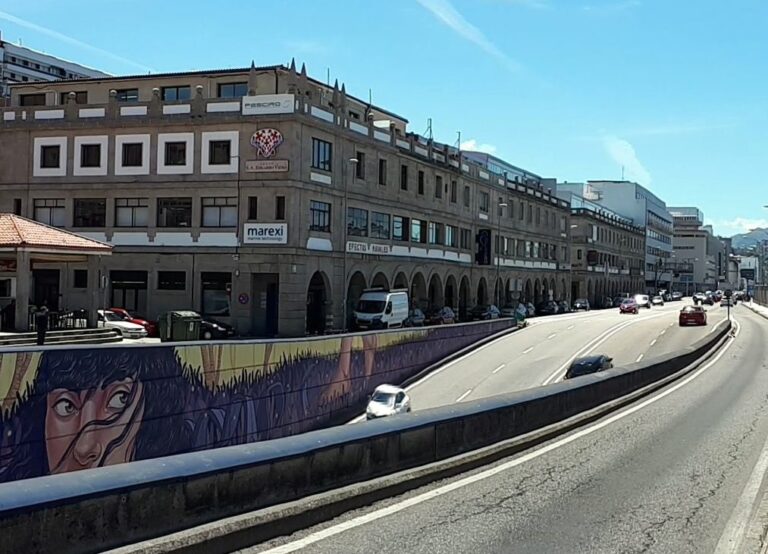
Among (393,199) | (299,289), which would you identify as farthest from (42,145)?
(393,199)

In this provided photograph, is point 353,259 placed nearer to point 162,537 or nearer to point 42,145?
point 42,145

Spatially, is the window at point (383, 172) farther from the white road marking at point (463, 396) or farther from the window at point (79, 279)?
the white road marking at point (463, 396)

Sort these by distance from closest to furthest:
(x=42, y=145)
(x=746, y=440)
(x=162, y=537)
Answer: (x=162, y=537), (x=746, y=440), (x=42, y=145)

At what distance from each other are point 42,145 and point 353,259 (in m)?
20.2

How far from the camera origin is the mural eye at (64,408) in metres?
14.8

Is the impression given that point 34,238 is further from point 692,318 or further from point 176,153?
point 692,318

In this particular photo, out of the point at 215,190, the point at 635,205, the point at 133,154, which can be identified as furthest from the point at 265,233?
the point at 635,205

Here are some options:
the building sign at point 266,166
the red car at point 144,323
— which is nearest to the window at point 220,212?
the building sign at point 266,166

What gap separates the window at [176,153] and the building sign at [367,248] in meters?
11.1

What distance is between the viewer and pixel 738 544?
24.8 ft

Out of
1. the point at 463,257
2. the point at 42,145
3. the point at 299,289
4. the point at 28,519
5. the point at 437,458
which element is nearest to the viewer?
the point at 28,519

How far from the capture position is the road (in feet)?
23.3

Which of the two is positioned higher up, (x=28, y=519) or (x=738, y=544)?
(x=28, y=519)

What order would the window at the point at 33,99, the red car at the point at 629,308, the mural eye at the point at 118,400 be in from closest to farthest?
the mural eye at the point at 118,400, the window at the point at 33,99, the red car at the point at 629,308
